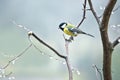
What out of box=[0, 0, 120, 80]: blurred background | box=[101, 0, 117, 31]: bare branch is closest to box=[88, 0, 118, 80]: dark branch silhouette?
box=[101, 0, 117, 31]: bare branch

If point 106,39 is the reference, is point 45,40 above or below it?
below

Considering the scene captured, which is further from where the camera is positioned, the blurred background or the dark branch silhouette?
the blurred background

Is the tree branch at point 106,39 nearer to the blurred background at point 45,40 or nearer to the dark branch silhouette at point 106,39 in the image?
the dark branch silhouette at point 106,39

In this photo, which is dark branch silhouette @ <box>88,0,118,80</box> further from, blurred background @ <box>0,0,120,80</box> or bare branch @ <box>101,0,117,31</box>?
blurred background @ <box>0,0,120,80</box>

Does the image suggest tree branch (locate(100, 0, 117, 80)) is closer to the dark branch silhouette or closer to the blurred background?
the dark branch silhouette

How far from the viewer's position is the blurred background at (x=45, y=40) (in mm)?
2326

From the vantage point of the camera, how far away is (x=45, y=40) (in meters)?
2.34

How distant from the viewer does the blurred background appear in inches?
91.6

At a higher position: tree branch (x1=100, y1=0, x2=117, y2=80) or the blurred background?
tree branch (x1=100, y1=0, x2=117, y2=80)

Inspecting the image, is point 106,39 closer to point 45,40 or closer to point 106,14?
point 106,14

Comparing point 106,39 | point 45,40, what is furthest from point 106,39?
point 45,40

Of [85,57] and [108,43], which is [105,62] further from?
[85,57]

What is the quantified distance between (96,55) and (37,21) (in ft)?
1.82

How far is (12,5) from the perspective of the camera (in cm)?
238
